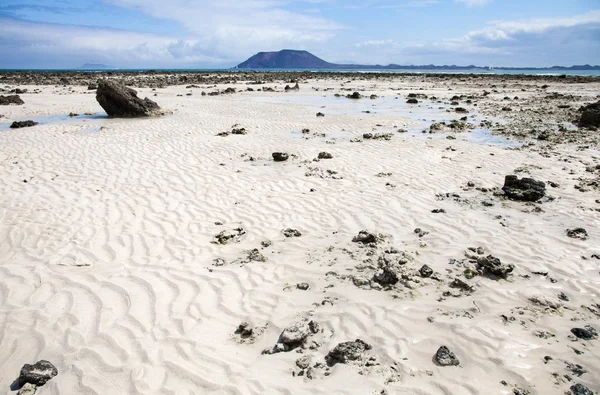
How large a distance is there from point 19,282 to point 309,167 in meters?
6.66

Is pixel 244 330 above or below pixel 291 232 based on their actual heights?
below

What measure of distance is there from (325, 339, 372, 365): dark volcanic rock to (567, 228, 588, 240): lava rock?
4.51m

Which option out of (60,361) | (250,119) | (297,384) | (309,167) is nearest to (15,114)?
(250,119)

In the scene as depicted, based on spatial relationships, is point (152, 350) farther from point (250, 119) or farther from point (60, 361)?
point (250, 119)

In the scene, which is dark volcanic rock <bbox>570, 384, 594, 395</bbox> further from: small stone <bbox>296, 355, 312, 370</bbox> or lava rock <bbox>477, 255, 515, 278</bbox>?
small stone <bbox>296, 355, 312, 370</bbox>

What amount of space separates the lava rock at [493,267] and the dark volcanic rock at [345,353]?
7.77ft

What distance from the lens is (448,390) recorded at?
303cm

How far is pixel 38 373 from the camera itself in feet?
10.5

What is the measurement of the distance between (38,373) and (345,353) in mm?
2869

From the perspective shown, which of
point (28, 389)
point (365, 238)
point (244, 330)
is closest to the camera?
point (28, 389)

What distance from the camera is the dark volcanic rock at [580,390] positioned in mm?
2961

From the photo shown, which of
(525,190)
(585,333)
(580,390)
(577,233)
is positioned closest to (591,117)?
(525,190)

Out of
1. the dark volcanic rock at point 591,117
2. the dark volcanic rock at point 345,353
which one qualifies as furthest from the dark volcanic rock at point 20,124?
the dark volcanic rock at point 591,117

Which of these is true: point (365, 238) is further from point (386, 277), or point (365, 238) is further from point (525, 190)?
point (525, 190)
